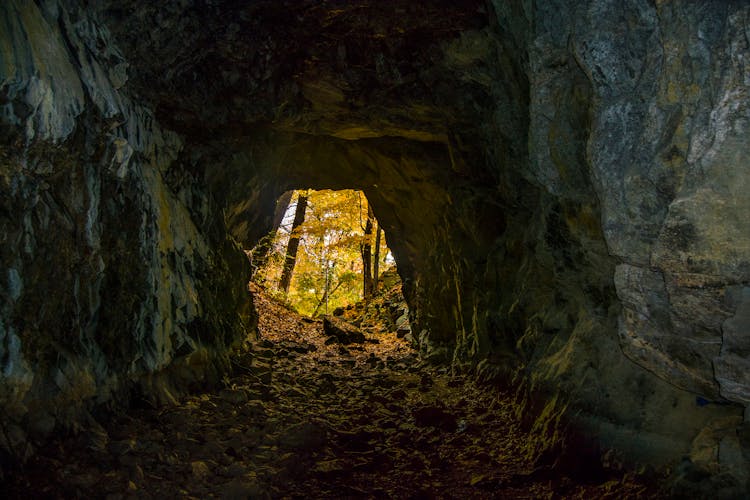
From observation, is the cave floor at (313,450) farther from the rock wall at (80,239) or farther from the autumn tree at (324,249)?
the autumn tree at (324,249)

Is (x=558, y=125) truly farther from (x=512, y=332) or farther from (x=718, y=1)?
(x=512, y=332)

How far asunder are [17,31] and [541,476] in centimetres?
602

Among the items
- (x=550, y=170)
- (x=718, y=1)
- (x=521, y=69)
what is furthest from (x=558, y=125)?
(x=718, y=1)

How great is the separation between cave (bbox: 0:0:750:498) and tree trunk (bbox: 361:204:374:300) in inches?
347

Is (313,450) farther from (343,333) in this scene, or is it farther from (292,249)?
(292,249)

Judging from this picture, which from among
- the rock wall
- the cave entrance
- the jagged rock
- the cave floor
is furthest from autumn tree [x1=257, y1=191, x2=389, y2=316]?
the rock wall

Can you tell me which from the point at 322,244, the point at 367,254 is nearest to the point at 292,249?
the point at 322,244

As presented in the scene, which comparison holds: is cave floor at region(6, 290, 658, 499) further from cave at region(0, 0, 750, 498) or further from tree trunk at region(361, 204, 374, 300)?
tree trunk at region(361, 204, 374, 300)

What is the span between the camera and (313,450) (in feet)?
18.9

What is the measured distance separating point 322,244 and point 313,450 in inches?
549

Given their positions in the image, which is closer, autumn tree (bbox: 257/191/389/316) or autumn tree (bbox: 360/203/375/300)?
autumn tree (bbox: 257/191/389/316)

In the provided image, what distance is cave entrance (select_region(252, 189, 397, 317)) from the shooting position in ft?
59.4

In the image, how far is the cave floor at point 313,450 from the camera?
4.34m

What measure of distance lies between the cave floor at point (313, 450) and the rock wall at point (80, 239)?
419 mm
